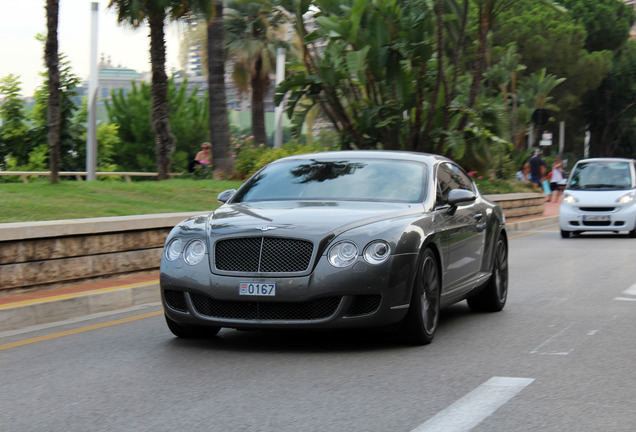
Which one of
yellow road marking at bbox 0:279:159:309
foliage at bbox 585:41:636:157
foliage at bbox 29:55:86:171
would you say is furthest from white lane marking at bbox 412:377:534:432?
foliage at bbox 585:41:636:157

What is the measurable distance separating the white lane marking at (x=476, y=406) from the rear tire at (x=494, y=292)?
11.0 ft

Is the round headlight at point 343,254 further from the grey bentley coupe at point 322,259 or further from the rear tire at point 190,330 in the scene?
the rear tire at point 190,330

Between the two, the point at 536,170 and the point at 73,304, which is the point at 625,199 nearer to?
the point at 73,304

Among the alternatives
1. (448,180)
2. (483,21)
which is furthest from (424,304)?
(483,21)

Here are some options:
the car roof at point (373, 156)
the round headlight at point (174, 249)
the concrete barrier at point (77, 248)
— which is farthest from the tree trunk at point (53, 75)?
the round headlight at point (174, 249)

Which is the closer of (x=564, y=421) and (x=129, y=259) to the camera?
(x=564, y=421)

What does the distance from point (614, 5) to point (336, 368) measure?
66495 millimetres

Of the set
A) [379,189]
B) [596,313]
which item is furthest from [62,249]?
[596,313]

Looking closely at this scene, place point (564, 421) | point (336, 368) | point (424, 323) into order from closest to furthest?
point (564, 421) → point (336, 368) → point (424, 323)

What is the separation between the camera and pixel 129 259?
11.2m

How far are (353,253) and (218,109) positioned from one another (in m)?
16.9

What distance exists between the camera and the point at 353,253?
695 centimetres

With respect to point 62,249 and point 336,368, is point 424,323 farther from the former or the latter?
point 62,249

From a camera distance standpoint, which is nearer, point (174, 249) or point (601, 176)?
point (174, 249)
